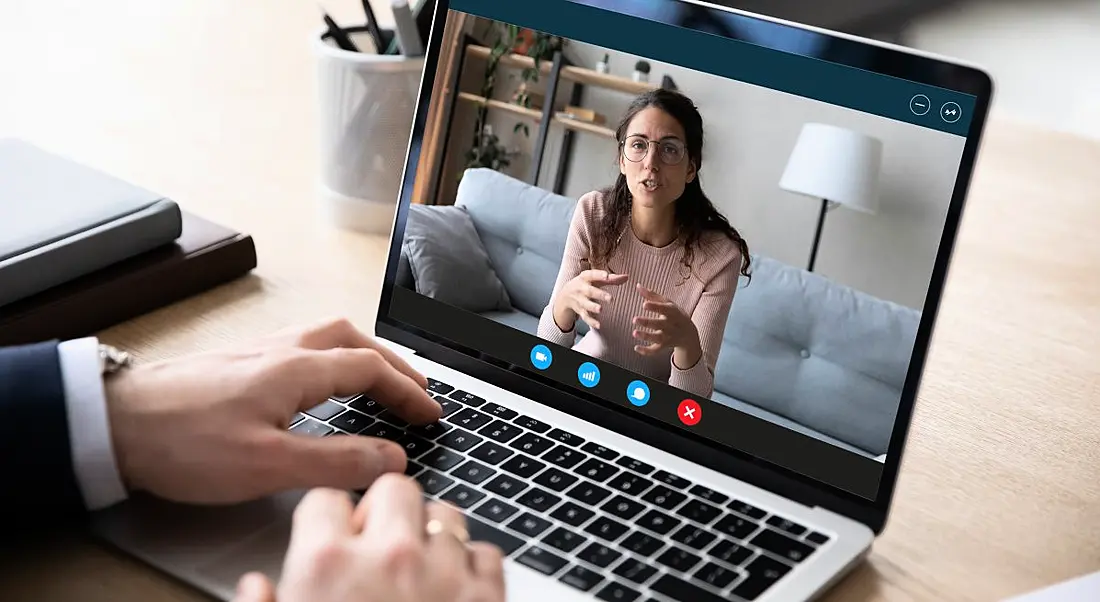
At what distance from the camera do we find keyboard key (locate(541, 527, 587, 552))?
0.62 meters

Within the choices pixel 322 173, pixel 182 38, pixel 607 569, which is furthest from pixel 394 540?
pixel 182 38

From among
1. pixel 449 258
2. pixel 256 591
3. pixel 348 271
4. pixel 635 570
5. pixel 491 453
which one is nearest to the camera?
pixel 256 591

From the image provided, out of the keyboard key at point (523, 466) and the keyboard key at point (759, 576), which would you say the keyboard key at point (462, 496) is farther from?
the keyboard key at point (759, 576)

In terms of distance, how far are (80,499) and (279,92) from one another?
871 millimetres

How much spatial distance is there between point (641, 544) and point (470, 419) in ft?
0.54

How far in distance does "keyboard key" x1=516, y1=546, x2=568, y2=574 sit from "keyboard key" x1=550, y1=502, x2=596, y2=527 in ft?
0.10

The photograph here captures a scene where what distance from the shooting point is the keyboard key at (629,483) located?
A: 68cm

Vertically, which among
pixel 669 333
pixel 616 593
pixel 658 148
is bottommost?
pixel 616 593

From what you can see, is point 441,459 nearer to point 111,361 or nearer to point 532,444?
point 532,444

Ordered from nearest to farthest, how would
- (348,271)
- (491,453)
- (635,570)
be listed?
(635,570)
(491,453)
(348,271)

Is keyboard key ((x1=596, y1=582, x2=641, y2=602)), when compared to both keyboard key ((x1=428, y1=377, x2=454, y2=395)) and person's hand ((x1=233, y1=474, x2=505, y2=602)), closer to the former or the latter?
person's hand ((x1=233, y1=474, x2=505, y2=602))

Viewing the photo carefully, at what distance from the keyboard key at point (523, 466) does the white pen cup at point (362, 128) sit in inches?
16.2

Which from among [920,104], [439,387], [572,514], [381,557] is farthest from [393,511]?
[920,104]

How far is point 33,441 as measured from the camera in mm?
599
